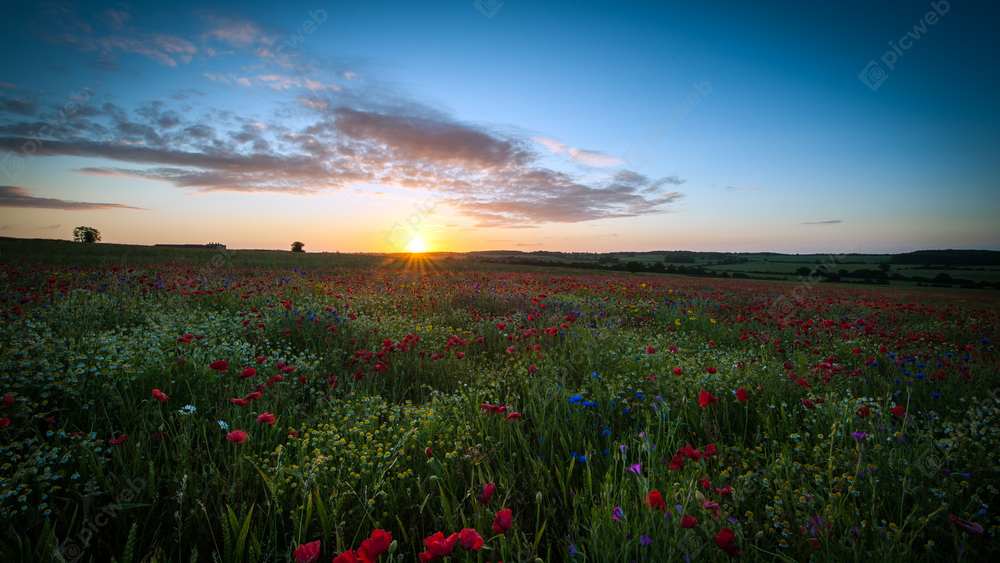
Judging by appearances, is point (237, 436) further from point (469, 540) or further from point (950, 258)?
point (950, 258)

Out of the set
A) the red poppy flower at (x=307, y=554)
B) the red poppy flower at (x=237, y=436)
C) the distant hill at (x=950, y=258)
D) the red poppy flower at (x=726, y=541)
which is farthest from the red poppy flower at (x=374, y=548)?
the distant hill at (x=950, y=258)

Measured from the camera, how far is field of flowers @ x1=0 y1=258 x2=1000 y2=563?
6.08 ft

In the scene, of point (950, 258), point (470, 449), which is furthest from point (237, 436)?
point (950, 258)

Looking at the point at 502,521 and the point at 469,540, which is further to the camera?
the point at 502,521

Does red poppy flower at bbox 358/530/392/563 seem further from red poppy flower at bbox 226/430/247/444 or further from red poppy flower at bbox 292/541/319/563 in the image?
red poppy flower at bbox 226/430/247/444

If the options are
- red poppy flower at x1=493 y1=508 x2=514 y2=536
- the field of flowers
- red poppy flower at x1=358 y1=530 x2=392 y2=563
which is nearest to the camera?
red poppy flower at x1=358 y1=530 x2=392 y2=563

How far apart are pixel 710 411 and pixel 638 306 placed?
19.6 ft

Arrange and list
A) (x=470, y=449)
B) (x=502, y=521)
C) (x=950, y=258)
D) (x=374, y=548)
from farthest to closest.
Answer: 1. (x=950, y=258)
2. (x=470, y=449)
3. (x=502, y=521)
4. (x=374, y=548)

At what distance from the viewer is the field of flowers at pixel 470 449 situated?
1854mm

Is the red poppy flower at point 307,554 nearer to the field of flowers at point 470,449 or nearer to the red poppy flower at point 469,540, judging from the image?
the field of flowers at point 470,449

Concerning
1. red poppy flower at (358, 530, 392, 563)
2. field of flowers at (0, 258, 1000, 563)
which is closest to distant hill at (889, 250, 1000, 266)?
field of flowers at (0, 258, 1000, 563)

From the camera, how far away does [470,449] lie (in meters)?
2.37
